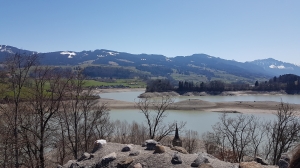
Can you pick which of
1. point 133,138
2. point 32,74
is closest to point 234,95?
point 133,138

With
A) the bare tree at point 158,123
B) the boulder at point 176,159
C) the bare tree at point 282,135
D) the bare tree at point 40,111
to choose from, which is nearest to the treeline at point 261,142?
the bare tree at point 282,135

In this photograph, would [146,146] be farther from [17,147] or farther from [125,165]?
[17,147]

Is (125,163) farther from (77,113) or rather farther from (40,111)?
(77,113)

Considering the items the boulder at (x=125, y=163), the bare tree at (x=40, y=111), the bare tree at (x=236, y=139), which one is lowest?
the bare tree at (x=236, y=139)

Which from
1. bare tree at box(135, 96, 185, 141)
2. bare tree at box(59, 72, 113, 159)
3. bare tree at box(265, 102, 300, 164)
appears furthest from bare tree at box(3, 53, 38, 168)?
bare tree at box(265, 102, 300, 164)

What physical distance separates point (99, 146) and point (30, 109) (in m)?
4.44

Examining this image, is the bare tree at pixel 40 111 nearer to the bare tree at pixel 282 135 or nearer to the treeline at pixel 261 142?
the treeline at pixel 261 142

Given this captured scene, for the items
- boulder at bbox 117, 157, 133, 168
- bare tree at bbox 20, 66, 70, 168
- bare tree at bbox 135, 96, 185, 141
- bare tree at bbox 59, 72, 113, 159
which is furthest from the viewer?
bare tree at bbox 135, 96, 185, 141

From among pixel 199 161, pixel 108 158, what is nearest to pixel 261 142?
pixel 199 161

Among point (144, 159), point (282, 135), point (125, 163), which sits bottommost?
point (282, 135)

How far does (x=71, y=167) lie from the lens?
36.2ft

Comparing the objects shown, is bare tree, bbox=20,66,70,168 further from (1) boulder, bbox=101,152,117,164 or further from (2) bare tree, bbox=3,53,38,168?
(1) boulder, bbox=101,152,117,164

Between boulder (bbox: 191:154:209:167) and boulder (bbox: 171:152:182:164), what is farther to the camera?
boulder (bbox: 171:152:182:164)

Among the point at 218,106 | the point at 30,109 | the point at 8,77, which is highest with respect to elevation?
the point at 8,77
